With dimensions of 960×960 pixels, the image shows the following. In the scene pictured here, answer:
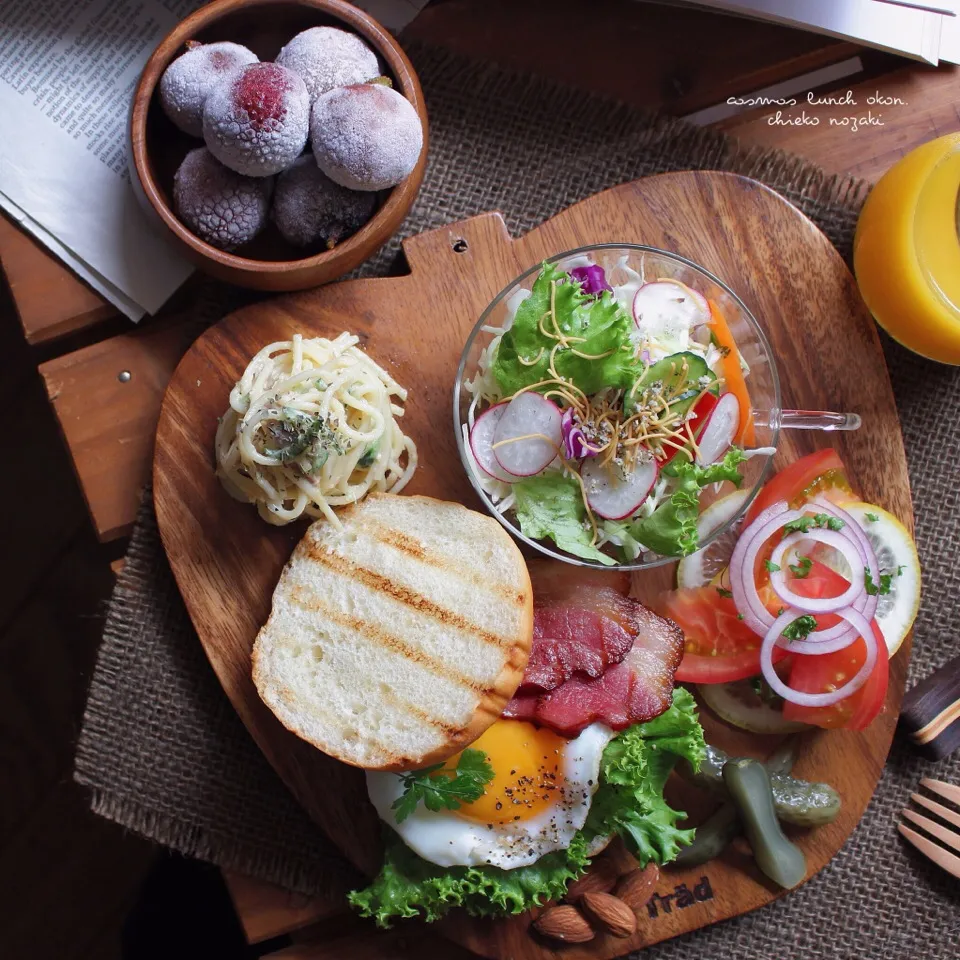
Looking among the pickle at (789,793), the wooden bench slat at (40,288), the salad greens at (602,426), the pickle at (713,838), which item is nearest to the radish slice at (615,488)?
the salad greens at (602,426)

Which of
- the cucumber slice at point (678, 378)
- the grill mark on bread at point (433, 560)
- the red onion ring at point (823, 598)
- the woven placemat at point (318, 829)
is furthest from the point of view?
the woven placemat at point (318, 829)

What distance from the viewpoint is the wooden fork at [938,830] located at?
8.28ft

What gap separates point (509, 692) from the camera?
2.24 metres

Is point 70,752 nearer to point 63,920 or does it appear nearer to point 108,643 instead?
point 63,920

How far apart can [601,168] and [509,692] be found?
1.41 m

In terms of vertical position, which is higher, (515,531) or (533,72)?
(533,72)

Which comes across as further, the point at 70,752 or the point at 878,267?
the point at 70,752

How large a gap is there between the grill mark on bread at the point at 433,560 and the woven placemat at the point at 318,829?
590 mm

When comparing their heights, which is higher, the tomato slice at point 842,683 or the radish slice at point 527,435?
the radish slice at point 527,435

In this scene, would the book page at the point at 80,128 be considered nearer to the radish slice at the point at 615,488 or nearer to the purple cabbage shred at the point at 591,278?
the purple cabbage shred at the point at 591,278

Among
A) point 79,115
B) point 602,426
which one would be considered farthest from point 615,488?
point 79,115

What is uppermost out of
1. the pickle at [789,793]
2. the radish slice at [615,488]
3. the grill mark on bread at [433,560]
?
the radish slice at [615,488]

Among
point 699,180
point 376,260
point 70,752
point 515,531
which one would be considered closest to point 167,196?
point 376,260

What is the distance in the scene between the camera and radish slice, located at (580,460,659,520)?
7.16ft
